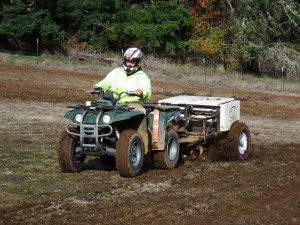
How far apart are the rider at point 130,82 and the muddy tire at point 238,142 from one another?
92.3 inches

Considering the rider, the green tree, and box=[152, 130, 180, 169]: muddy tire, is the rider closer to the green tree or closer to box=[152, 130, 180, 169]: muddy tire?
box=[152, 130, 180, 169]: muddy tire

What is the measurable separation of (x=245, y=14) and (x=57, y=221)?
36.9 metres

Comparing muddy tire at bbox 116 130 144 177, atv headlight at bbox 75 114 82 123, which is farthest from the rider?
atv headlight at bbox 75 114 82 123

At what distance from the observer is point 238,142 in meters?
11.5

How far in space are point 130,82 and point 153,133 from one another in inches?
34.4

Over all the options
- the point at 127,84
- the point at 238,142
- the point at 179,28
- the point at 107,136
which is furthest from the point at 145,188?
the point at 179,28

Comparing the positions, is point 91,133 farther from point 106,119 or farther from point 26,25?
point 26,25

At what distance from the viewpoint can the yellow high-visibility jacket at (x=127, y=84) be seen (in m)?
9.76

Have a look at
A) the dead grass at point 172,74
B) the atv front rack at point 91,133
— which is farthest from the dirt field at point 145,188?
the dead grass at point 172,74

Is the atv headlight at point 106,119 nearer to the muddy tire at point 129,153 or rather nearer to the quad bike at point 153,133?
the quad bike at point 153,133

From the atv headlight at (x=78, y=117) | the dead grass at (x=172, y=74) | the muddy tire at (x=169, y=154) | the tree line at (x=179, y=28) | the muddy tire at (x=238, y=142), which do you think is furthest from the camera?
the tree line at (x=179, y=28)

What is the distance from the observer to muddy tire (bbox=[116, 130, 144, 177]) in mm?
8992

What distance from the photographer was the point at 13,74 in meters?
26.1

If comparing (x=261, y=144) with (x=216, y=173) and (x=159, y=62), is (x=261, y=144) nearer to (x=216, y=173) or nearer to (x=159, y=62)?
(x=216, y=173)
